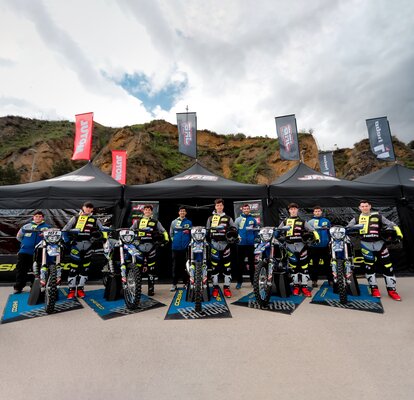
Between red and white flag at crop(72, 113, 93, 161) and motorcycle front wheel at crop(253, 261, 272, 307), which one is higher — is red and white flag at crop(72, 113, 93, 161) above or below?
above

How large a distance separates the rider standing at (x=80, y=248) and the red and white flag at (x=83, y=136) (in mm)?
4621

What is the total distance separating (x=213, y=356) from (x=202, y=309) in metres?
1.35

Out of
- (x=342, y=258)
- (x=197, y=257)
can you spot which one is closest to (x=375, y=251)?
(x=342, y=258)

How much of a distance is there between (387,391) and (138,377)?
199 cm

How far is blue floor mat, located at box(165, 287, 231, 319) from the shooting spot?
136 inches

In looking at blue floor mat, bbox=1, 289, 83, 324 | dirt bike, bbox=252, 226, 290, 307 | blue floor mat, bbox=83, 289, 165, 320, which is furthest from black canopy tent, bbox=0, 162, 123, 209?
dirt bike, bbox=252, 226, 290, 307

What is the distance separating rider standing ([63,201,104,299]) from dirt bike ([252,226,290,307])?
292cm

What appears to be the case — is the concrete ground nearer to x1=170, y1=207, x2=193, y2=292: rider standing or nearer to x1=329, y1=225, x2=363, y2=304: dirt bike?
x1=329, y1=225, x2=363, y2=304: dirt bike

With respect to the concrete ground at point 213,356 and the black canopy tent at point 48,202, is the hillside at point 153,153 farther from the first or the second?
the concrete ground at point 213,356

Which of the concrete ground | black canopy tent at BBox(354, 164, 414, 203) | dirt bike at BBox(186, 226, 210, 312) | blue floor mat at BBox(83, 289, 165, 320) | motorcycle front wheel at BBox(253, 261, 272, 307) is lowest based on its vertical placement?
the concrete ground

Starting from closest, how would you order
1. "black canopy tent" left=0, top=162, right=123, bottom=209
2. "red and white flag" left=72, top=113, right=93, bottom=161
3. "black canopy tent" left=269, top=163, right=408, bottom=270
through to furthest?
1. "black canopy tent" left=0, top=162, right=123, bottom=209
2. "black canopy tent" left=269, top=163, right=408, bottom=270
3. "red and white flag" left=72, top=113, right=93, bottom=161

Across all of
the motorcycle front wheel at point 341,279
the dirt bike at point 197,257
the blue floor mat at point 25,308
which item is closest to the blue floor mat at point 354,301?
the motorcycle front wheel at point 341,279

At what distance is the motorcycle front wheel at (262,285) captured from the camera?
375 centimetres

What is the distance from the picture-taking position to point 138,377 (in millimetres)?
2051
